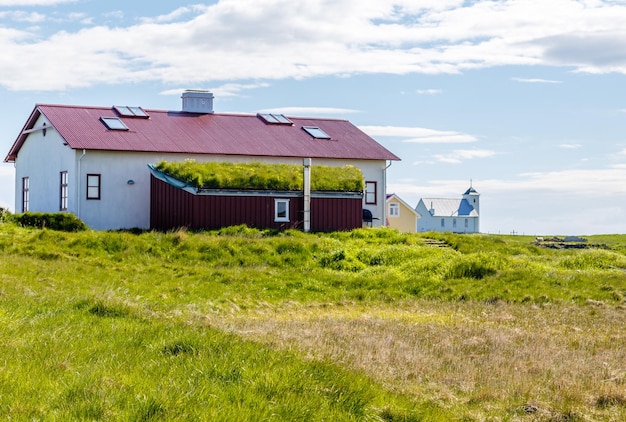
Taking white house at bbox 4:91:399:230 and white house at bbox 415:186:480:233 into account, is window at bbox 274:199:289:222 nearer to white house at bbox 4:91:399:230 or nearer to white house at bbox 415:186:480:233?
white house at bbox 4:91:399:230

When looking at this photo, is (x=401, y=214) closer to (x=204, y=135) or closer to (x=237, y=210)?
(x=204, y=135)

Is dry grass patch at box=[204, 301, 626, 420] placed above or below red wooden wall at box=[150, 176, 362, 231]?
below

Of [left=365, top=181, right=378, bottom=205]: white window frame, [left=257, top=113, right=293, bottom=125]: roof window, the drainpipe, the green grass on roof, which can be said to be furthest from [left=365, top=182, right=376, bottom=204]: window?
the drainpipe

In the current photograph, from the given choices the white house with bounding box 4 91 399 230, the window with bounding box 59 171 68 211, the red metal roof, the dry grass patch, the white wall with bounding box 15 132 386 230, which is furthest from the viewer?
the window with bounding box 59 171 68 211

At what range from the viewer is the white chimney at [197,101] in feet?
159

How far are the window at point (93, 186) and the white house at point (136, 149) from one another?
0.16 feet

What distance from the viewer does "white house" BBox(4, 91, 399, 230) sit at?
132 feet

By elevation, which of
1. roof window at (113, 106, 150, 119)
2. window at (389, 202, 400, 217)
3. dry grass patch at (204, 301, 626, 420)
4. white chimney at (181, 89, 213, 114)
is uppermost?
white chimney at (181, 89, 213, 114)

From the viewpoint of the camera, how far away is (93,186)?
4022cm

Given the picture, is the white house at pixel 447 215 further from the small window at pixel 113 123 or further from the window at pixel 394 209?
the small window at pixel 113 123

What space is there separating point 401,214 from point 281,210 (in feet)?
86.3

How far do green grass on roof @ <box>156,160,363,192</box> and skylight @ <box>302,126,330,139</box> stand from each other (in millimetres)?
6318

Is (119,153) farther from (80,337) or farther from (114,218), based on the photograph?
(80,337)

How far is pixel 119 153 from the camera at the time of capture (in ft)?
133
